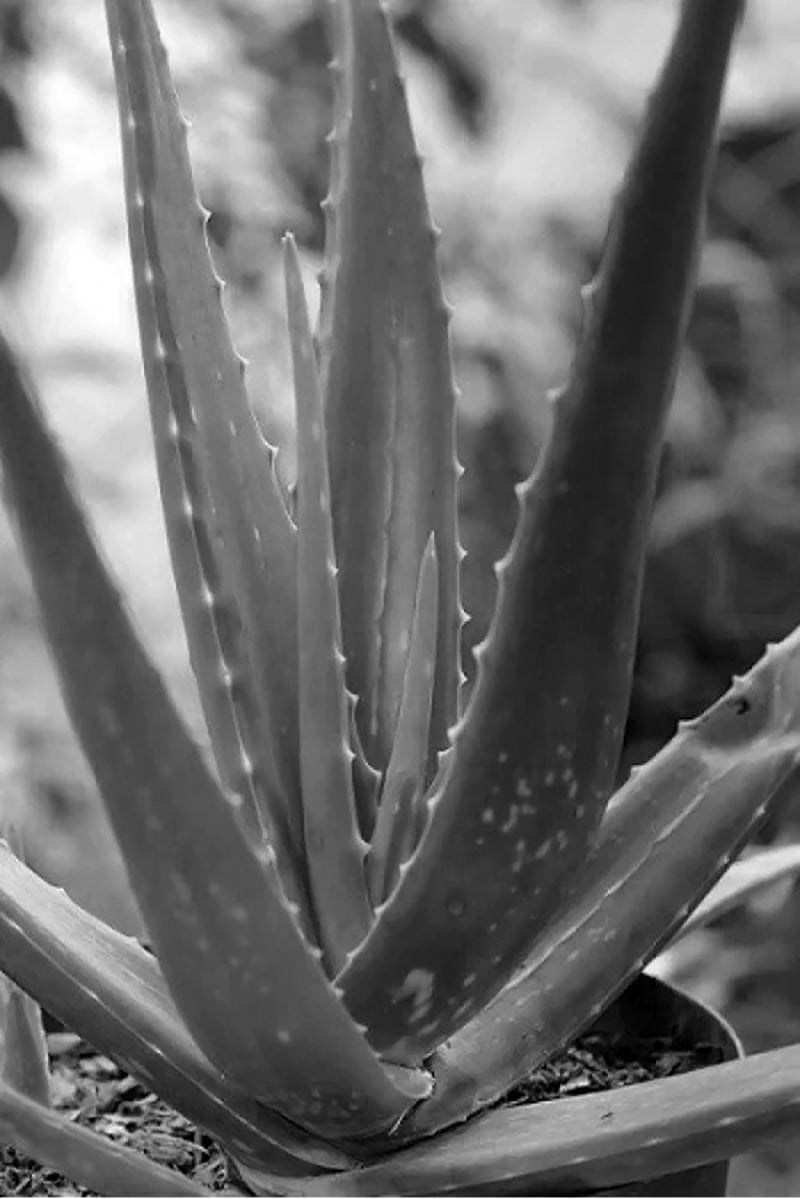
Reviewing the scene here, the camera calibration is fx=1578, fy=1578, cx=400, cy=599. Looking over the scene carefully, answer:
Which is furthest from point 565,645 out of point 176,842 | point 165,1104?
point 165,1104

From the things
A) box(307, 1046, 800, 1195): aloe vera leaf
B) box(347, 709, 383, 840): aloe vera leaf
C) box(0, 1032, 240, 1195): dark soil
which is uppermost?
box(347, 709, 383, 840): aloe vera leaf

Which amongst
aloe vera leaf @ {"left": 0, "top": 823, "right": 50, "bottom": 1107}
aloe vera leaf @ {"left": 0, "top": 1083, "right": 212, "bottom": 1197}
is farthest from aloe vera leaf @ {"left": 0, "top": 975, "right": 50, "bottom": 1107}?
aloe vera leaf @ {"left": 0, "top": 1083, "right": 212, "bottom": 1197}

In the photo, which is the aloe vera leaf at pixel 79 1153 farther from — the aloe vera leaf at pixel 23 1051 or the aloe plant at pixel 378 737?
the aloe vera leaf at pixel 23 1051

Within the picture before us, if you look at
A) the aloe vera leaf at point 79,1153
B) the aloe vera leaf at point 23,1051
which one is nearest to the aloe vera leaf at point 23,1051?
the aloe vera leaf at point 23,1051

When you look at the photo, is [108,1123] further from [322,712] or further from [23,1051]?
[322,712]

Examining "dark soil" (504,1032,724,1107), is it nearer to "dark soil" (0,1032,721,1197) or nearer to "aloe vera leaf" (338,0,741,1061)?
"dark soil" (0,1032,721,1197)

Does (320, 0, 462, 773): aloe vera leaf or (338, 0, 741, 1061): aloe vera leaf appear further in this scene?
(320, 0, 462, 773): aloe vera leaf

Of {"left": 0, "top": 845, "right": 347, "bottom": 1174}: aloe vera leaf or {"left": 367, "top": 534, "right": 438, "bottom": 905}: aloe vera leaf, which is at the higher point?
{"left": 367, "top": 534, "right": 438, "bottom": 905}: aloe vera leaf
